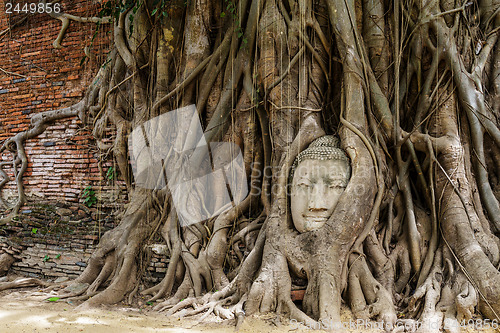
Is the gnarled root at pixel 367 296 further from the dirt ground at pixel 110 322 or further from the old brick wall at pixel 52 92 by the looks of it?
the old brick wall at pixel 52 92

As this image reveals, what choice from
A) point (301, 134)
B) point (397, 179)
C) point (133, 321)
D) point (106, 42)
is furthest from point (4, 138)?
point (397, 179)

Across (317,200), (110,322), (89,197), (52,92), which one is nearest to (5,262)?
(89,197)

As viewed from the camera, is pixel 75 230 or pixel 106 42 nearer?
pixel 75 230

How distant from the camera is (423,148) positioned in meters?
3.46

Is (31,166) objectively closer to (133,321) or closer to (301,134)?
(133,321)

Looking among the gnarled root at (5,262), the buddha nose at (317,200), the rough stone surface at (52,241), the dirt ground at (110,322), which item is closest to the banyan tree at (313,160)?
the buddha nose at (317,200)

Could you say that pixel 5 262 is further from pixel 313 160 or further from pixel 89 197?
pixel 313 160

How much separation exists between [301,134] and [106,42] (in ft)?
10.8

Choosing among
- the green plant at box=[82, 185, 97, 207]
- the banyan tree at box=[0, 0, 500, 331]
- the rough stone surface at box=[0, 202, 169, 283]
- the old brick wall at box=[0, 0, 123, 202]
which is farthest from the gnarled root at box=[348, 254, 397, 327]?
the green plant at box=[82, 185, 97, 207]

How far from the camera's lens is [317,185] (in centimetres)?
321

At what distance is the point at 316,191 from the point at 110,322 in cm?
189

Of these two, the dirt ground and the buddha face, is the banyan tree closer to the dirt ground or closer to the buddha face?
the buddha face

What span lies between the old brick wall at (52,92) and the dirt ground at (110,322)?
197cm

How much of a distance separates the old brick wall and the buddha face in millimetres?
2648
